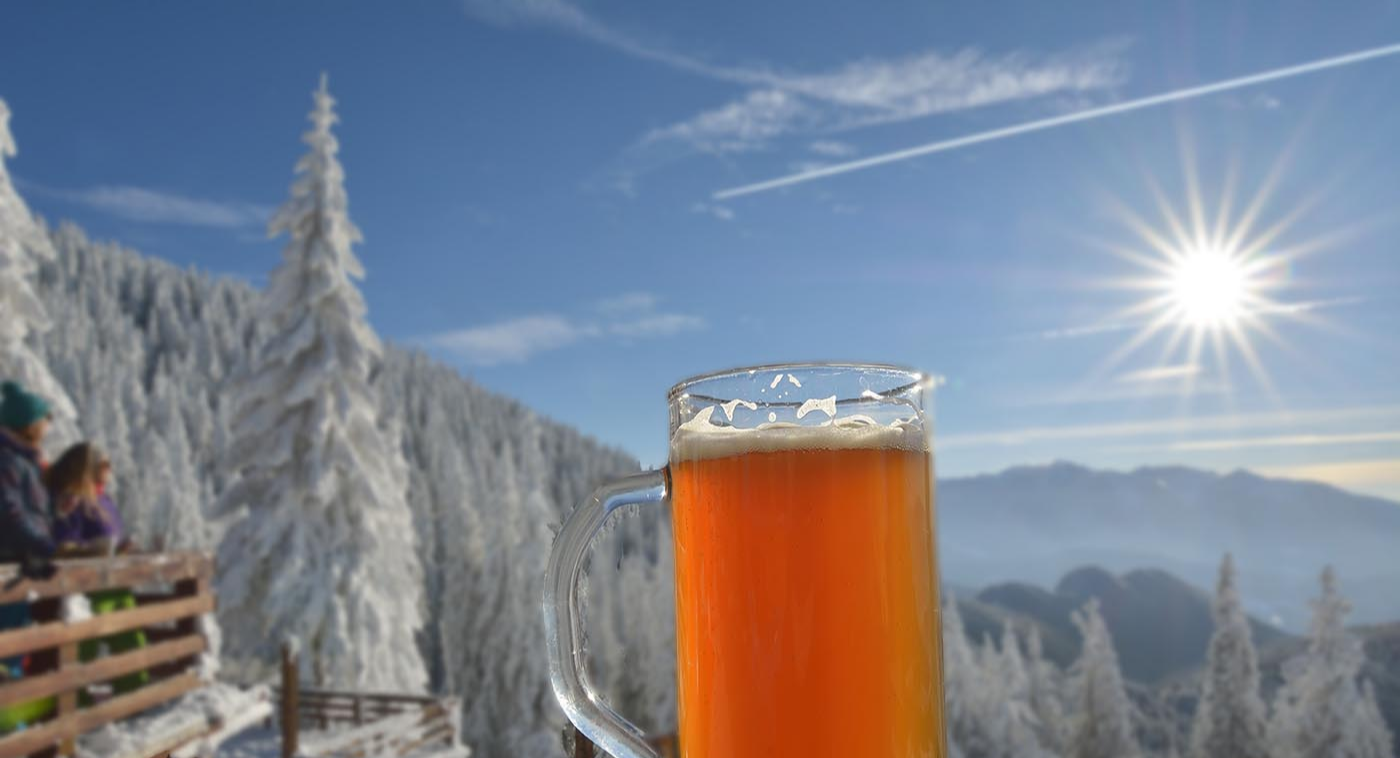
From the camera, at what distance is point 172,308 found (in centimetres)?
10956

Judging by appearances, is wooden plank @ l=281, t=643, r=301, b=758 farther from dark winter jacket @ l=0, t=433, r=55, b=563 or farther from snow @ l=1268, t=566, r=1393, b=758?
snow @ l=1268, t=566, r=1393, b=758

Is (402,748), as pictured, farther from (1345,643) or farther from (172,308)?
(172,308)

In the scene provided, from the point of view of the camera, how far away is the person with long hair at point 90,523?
859 centimetres

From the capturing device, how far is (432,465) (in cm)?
7219

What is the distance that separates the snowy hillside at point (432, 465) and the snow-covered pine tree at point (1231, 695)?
68.7ft

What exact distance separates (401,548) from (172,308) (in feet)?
332

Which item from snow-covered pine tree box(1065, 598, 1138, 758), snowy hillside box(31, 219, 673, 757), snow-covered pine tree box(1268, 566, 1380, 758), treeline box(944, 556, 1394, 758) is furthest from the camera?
snow-covered pine tree box(1065, 598, 1138, 758)

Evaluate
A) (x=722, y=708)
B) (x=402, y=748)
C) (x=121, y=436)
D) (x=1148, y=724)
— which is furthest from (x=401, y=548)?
(x=1148, y=724)

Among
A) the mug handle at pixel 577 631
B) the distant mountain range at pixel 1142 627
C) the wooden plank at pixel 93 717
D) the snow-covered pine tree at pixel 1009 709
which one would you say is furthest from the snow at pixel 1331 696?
the distant mountain range at pixel 1142 627

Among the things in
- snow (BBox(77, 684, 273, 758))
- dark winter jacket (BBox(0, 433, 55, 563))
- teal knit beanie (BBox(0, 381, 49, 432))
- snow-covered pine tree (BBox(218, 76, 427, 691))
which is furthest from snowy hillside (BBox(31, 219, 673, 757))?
snow (BBox(77, 684, 273, 758))

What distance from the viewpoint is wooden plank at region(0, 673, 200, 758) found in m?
7.12

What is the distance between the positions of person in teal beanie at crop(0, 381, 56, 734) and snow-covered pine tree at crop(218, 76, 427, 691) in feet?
40.2

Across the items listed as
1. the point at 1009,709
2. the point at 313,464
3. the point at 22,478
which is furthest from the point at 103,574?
the point at 1009,709

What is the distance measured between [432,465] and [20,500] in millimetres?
66735
